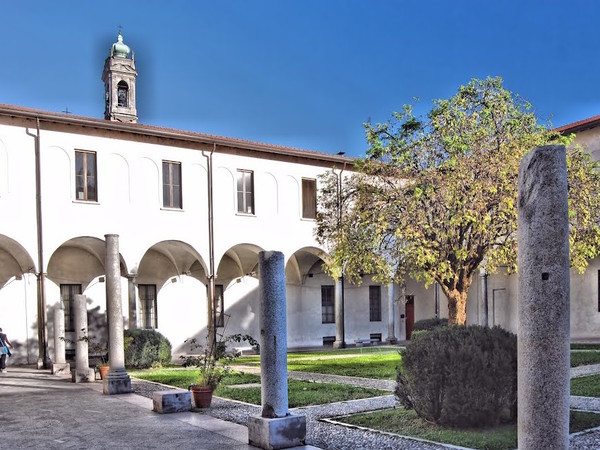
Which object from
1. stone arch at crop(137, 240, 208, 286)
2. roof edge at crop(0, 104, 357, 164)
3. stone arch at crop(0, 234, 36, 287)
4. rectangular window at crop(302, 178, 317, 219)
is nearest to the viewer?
roof edge at crop(0, 104, 357, 164)

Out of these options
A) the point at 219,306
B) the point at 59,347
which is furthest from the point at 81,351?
the point at 219,306

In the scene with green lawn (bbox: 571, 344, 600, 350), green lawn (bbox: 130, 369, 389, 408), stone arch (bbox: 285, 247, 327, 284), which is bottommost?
green lawn (bbox: 571, 344, 600, 350)

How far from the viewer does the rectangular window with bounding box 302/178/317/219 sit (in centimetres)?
2409

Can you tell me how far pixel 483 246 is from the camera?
13.1m

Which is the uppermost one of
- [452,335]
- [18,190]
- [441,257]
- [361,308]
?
[18,190]

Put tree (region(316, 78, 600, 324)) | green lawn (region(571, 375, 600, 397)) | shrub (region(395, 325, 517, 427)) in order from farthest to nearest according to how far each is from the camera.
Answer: tree (region(316, 78, 600, 324))
green lawn (region(571, 375, 600, 397))
shrub (region(395, 325, 517, 427))

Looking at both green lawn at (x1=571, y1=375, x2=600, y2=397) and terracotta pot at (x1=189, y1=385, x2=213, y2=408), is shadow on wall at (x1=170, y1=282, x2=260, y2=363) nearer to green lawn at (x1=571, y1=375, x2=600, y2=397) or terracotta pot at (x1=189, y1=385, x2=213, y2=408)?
terracotta pot at (x1=189, y1=385, x2=213, y2=408)

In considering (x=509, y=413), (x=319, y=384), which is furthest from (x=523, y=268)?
(x=319, y=384)

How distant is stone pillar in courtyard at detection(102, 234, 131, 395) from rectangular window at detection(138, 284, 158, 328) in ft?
34.8

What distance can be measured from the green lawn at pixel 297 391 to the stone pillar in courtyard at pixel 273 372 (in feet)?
9.67

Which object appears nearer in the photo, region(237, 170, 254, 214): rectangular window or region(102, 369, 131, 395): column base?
region(102, 369, 131, 395): column base

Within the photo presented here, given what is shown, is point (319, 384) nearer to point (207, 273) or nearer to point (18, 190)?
point (207, 273)

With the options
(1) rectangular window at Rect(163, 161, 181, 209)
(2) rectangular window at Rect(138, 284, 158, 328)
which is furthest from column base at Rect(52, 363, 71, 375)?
(1) rectangular window at Rect(163, 161, 181, 209)

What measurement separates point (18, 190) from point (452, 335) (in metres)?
15.3
